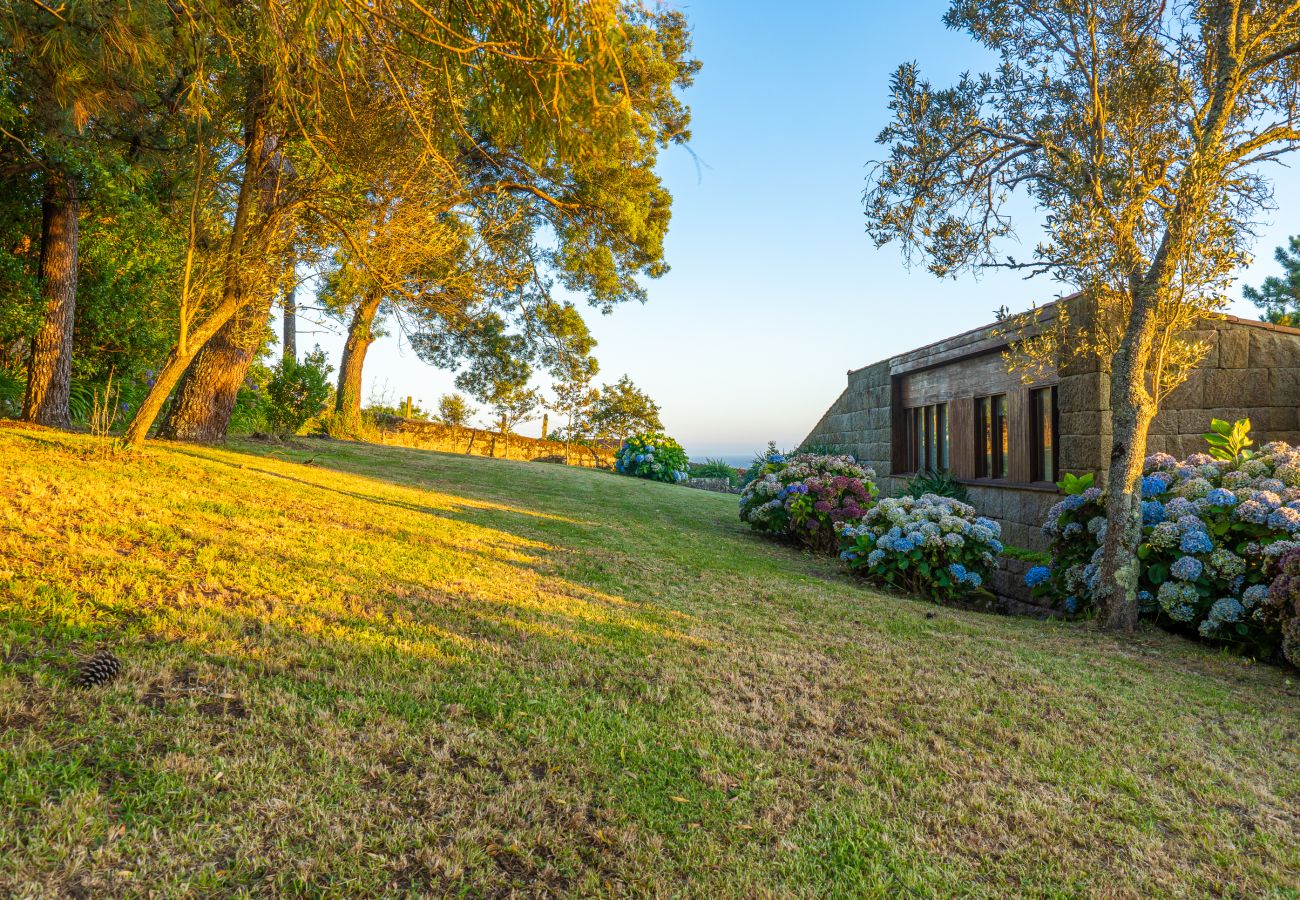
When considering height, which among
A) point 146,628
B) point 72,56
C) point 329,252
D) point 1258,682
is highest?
point 72,56

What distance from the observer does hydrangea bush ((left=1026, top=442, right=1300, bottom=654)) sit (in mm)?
4473

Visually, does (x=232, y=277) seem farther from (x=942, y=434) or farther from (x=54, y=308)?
(x=942, y=434)

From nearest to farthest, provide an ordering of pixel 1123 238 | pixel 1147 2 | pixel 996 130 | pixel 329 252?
pixel 1123 238
pixel 1147 2
pixel 996 130
pixel 329 252

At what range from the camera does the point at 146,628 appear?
2.70 meters

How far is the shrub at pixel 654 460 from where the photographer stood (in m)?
17.1

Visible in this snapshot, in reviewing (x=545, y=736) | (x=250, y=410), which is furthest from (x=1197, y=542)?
(x=250, y=410)

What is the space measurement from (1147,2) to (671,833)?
Result: 23.6 ft

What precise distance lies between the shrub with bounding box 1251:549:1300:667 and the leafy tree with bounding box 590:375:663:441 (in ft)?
67.3

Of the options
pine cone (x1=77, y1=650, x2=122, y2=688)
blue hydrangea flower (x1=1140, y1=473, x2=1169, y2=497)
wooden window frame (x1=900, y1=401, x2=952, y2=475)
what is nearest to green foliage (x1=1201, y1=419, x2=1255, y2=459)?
blue hydrangea flower (x1=1140, y1=473, x2=1169, y2=497)

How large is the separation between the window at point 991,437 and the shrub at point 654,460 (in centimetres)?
939

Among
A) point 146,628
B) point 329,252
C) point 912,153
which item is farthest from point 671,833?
point 329,252

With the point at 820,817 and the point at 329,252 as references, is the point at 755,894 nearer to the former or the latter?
the point at 820,817

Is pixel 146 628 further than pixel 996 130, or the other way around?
pixel 996 130

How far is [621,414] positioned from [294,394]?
13.0m
